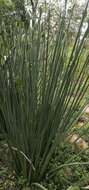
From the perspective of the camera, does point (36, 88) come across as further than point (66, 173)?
No

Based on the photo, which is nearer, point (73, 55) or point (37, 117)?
point (73, 55)

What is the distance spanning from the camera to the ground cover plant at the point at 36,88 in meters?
1.67

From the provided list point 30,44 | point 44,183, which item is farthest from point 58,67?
point 44,183

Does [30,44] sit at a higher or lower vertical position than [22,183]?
higher

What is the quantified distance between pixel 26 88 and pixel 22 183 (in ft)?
1.96

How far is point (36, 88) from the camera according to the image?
1676 millimetres

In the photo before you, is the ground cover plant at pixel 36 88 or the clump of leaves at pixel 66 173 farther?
the clump of leaves at pixel 66 173

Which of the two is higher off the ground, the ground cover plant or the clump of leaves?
the ground cover plant

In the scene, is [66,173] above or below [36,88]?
below

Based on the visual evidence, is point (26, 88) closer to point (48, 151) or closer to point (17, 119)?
point (17, 119)

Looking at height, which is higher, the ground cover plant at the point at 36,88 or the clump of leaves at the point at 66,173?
the ground cover plant at the point at 36,88

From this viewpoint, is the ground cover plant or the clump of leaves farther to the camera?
the clump of leaves

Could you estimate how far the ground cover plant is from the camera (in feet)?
5.49

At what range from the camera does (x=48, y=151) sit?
1.91 m
